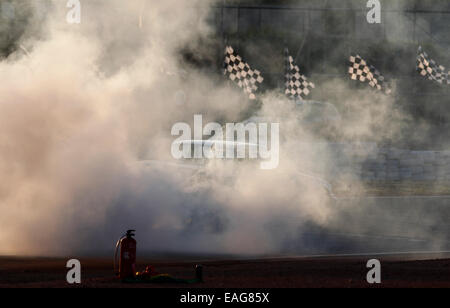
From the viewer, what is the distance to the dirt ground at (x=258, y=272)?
7.56m

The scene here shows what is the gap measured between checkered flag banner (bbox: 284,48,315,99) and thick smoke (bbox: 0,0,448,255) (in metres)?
9.38

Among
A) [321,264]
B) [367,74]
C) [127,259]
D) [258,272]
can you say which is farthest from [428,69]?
[127,259]

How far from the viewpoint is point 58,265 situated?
906 cm

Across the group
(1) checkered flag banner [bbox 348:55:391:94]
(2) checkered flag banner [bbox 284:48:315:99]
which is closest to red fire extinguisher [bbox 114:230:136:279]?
(2) checkered flag banner [bbox 284:48:315:99]

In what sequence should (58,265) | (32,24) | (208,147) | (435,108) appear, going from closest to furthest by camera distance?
(58,265) < (208,147) < (32,24) < (435,108)

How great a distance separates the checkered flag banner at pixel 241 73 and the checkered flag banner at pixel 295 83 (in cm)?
75

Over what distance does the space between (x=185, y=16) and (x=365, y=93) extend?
27.2 feet

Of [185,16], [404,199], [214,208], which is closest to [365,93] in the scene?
[404,199]

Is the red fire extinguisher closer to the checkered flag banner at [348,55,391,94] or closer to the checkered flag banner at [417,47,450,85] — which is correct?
the checkered flag banner at [348,55,391,94]

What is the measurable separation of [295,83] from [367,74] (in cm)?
185

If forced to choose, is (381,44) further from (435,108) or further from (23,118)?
(23,118)

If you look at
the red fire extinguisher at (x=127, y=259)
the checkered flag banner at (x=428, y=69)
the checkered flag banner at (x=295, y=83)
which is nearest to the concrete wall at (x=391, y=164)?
the checkered flag banner at (x=295, y=83)

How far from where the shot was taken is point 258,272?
8.36m

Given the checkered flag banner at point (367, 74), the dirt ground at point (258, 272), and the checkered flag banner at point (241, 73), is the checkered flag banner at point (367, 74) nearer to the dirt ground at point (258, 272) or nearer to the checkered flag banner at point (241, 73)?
the checkered flag banner at point (241, 73)
